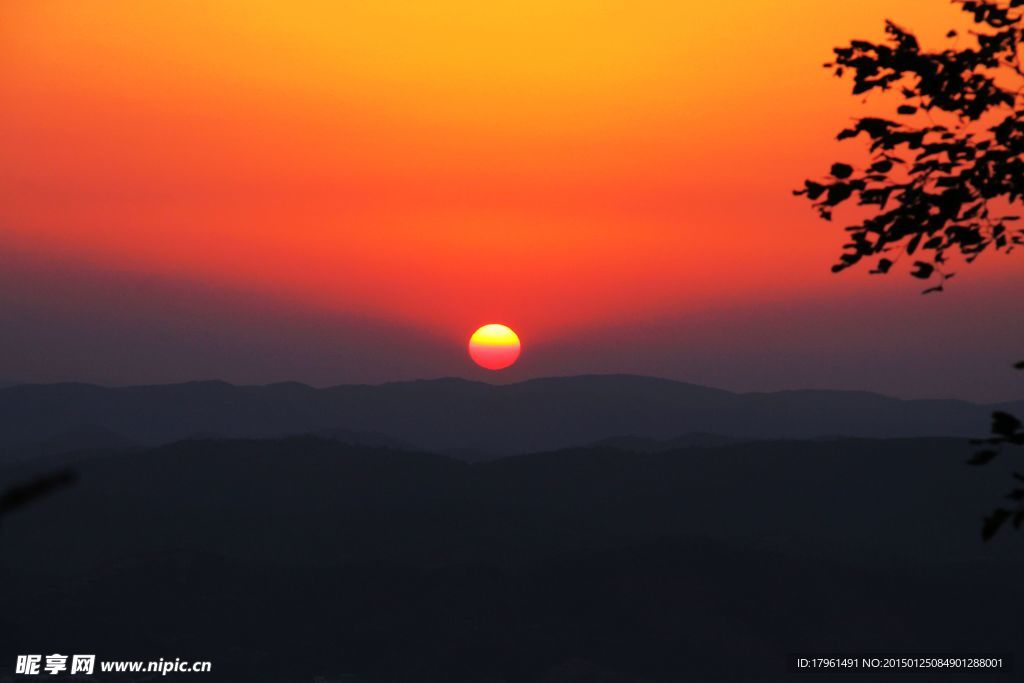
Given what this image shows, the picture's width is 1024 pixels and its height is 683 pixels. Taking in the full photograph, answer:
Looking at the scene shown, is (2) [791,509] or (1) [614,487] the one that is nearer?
(2) [791,509]

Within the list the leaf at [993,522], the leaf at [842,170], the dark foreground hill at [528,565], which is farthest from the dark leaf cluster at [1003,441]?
the dark foreground hill at [528,565]

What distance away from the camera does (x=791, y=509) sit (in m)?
138

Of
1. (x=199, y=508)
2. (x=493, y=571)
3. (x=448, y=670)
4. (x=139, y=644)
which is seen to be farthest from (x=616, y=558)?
(x=199, y=508)

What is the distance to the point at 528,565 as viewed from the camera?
11762 centimetres

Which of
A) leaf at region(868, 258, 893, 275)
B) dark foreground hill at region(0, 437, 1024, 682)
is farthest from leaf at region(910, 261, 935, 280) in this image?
dark foreground hill at region(0, 437, 1024, 682)

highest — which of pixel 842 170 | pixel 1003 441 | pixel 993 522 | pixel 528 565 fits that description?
pixel 528 565

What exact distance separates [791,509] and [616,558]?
113ft

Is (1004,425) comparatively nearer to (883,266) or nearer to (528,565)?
(883,266)

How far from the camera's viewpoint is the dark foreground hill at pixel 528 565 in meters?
98.3

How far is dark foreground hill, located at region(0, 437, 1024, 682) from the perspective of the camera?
98.3m

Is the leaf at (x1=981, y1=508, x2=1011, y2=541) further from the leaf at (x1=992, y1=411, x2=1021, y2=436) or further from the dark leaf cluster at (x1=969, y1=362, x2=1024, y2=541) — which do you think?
the leaf at (x1=992, y1=411, x2=1021, y2=436)

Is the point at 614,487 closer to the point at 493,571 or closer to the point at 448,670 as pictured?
the point at 493,571

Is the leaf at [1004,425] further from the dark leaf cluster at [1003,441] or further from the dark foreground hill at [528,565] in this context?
the dark foreground hill at [528,565]

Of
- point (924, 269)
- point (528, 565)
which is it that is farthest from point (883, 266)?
point (528, 565)
